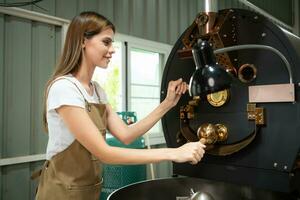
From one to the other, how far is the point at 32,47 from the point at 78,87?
93 cm

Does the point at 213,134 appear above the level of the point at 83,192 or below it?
above

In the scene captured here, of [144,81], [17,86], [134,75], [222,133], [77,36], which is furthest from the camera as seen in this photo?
[144,81]

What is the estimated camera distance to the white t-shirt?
3.26 ft

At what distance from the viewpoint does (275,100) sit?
2.92 ft

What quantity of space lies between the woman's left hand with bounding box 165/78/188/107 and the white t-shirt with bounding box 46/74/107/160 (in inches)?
11.0

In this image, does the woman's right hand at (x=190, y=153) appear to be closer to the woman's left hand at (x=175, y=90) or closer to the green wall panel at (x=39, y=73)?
the woman's left hand at (x=175, y=90)

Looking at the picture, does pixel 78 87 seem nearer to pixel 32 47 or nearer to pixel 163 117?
pixel 163 117

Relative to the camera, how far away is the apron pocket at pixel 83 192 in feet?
3.42

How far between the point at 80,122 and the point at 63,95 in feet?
0.35

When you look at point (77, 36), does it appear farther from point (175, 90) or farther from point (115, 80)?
point (115, 80)

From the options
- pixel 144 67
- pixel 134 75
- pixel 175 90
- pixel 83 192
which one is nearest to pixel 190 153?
pixel 175 90

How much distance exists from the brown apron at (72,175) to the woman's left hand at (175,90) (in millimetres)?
290

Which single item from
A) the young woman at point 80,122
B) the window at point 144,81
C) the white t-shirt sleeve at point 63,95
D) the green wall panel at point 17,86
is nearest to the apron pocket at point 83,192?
the young woman at point 80,122

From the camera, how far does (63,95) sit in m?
0.99
